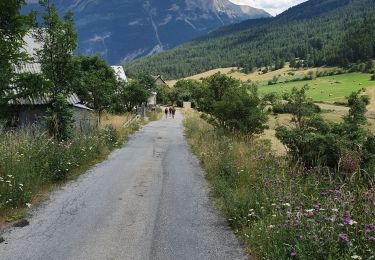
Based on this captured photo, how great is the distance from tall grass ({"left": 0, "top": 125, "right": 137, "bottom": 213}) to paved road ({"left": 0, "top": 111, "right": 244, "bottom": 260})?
53 cm

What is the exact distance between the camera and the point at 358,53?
180m

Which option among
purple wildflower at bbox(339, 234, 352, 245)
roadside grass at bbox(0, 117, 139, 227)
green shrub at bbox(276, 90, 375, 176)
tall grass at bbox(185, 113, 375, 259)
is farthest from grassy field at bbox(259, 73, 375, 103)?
purple wildflower at bbox(339, 234, 352, 245)

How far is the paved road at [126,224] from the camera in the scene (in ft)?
23.4

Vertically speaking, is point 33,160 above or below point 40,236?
above

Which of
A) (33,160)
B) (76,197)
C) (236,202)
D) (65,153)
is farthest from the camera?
(65,153)

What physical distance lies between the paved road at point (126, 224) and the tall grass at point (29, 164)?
528 mm

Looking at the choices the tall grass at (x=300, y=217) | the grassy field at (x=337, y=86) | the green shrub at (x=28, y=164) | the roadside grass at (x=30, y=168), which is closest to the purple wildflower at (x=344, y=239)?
the tall grass at (x=300, y=217)

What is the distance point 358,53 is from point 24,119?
17171cm

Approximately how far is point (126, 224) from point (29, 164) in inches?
159

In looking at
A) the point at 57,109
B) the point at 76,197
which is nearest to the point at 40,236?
the point at 76,197

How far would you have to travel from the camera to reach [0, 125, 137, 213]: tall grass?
379 inches

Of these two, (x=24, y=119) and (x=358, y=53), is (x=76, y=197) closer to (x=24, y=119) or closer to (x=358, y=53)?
(x=24, y=119)

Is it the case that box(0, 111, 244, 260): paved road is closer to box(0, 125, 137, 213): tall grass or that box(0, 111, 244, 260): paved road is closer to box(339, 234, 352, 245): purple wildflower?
box(0, 125, 137, 213): tall grass

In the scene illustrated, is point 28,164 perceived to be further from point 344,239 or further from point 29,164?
point 344,239
